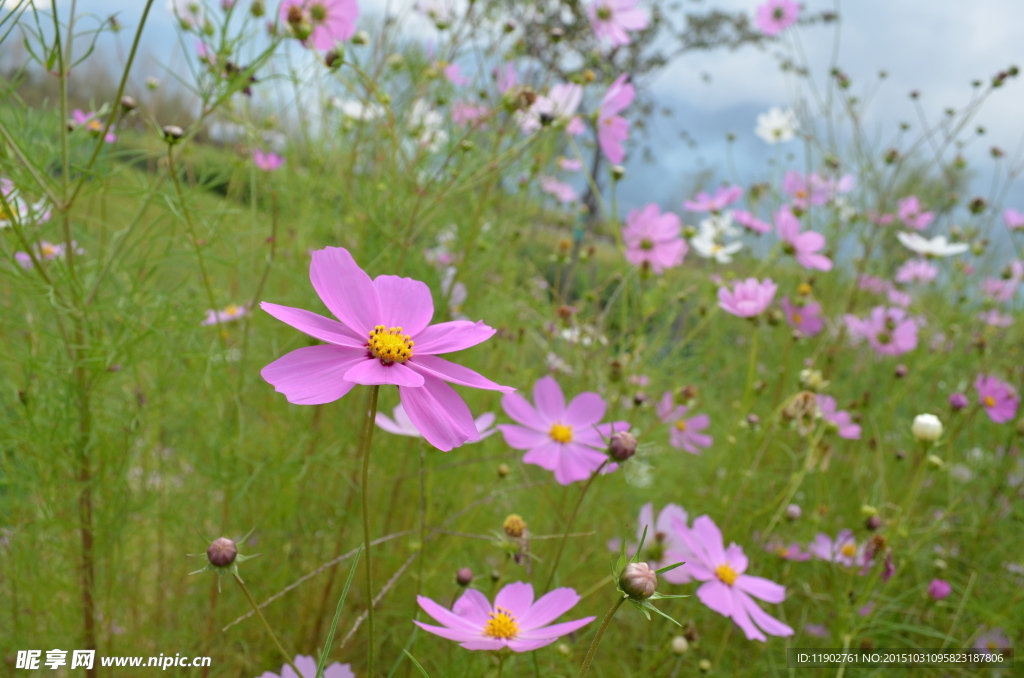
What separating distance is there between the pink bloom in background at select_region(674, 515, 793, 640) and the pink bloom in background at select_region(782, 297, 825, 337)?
2.67 ft

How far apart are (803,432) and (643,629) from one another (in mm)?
501

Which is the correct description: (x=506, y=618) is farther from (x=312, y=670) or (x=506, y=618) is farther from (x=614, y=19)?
(x=614, y=19)

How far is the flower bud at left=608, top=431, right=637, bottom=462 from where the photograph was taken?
1.65 ft

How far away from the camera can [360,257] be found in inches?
38.9

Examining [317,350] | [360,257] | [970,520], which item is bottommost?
[970,520]

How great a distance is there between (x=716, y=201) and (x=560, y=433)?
120 cm

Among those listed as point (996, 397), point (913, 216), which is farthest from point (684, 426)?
point (913, 216)

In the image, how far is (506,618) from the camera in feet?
1.59

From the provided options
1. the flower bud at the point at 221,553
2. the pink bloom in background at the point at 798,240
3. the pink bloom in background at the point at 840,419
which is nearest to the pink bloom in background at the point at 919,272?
the pink bloom in background at the point at 798,240

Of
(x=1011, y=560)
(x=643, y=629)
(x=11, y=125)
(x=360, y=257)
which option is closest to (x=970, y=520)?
(x=1011, y=560)

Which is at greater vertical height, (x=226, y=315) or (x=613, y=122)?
(x=613, y=122)

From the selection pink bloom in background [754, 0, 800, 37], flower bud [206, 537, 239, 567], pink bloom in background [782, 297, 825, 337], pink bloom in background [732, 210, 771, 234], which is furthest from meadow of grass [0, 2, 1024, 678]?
pink bloom in background [754, 0, 800, 37]

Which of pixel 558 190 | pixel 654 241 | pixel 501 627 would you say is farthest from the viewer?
pixel 558 190

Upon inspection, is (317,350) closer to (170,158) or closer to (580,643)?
(170,158)
